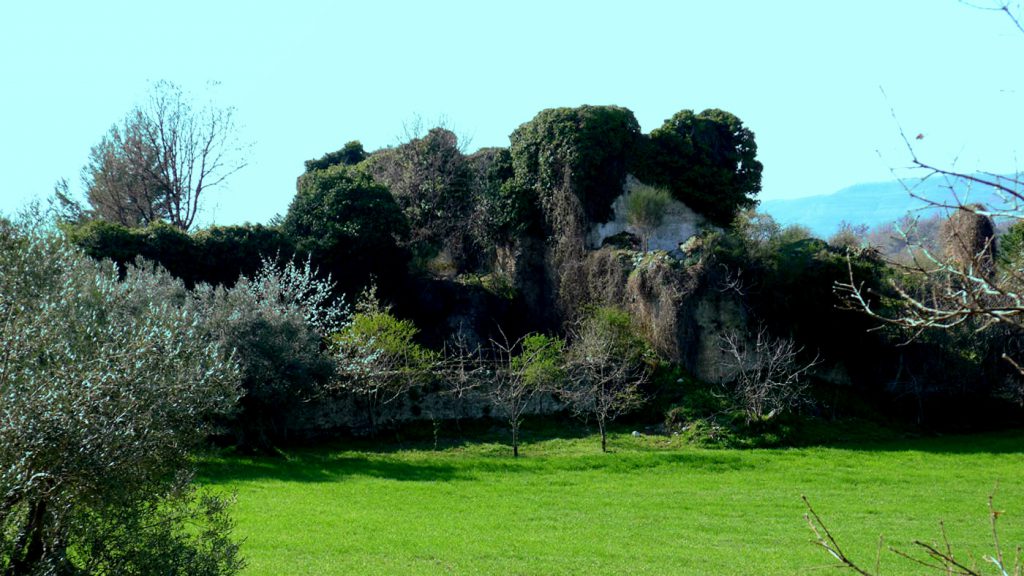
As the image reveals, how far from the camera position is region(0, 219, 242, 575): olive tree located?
7926 mm

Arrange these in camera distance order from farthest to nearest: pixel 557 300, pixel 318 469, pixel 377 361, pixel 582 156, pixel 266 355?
1. pixel 582 156
2. pixel 557 300
3. pixel 377 361
4. pixel 266 355
5. pixel 318 469

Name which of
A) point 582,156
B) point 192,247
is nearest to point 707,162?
point 582,156

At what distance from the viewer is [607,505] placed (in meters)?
20.7

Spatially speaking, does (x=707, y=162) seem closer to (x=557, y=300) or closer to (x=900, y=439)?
(x=557, y=300)

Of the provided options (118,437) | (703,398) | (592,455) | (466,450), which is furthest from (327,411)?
(118,437)

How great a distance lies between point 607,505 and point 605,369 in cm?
1121

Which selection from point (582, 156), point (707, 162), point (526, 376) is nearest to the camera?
point (526, 376)

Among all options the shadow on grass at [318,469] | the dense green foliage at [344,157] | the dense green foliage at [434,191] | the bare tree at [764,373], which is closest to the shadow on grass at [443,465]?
the shadow on grass at [318,469]

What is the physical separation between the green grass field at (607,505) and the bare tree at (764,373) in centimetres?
236

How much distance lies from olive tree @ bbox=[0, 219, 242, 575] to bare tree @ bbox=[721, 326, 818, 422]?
72.7ft

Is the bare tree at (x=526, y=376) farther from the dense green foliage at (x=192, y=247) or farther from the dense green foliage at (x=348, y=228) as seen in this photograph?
the dense green foliage at (x=192, y=247)

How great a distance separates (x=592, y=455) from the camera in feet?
86.9

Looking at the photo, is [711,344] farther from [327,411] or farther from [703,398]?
[327,411]

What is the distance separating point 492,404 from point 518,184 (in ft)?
38.1
